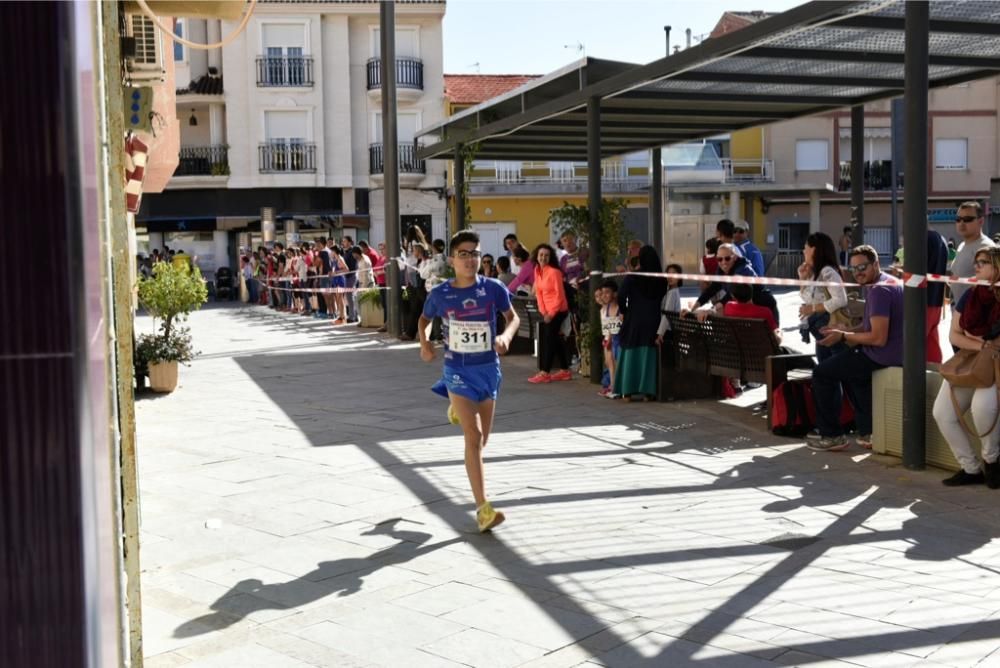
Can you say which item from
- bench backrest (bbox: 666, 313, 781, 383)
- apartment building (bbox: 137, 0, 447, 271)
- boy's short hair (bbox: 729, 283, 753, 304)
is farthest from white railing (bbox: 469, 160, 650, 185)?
boy's short hair (bbox: 729, 283, 753, 304)

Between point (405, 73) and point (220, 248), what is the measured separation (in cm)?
964

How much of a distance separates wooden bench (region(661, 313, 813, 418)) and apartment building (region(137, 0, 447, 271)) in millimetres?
33007

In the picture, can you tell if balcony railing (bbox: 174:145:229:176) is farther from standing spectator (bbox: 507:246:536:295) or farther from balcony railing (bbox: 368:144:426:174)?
standing spectator (bbox: 507:246:536:295)

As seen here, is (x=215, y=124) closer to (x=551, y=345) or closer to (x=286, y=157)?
(x=286, y=157)

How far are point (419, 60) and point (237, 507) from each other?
38967mm

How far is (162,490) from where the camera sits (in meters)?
8.23

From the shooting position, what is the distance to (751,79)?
11.6 metres

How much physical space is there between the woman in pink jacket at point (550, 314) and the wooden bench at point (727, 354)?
1986 mm

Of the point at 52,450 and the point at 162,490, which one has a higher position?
the point at 52,450

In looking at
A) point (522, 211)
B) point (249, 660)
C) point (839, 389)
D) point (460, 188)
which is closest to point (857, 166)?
point (839, 389)

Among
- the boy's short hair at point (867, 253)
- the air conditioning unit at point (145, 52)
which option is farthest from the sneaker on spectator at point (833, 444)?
the air conditioning unit at point (145, 52)

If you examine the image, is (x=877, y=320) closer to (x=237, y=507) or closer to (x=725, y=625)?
(x=725, y=625)


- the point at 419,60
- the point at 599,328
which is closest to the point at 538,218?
the point at 419,60

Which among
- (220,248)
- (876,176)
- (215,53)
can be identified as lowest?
(220,248)
